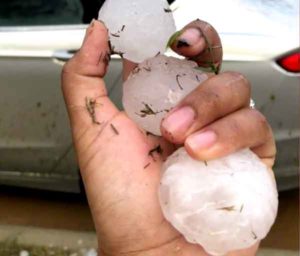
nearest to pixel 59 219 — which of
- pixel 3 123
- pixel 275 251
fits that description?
pixel 3 123

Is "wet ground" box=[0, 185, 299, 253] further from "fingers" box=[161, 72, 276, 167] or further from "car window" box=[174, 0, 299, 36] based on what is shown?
"fingers" box=[161, 72, 276, 167]

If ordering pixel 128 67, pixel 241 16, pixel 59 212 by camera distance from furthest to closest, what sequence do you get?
pixel 59 212 → pixel 241 16 → pixel 128 67

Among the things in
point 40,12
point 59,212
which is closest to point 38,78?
point 40,12

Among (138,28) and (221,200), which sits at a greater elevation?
(138,28)

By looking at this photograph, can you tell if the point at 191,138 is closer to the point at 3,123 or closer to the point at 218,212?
the point at 218,212

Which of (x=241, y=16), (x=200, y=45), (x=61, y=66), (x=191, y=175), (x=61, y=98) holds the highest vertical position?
(x=200, y=45)

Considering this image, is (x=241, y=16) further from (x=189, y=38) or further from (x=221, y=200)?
(x=221, y=200)
